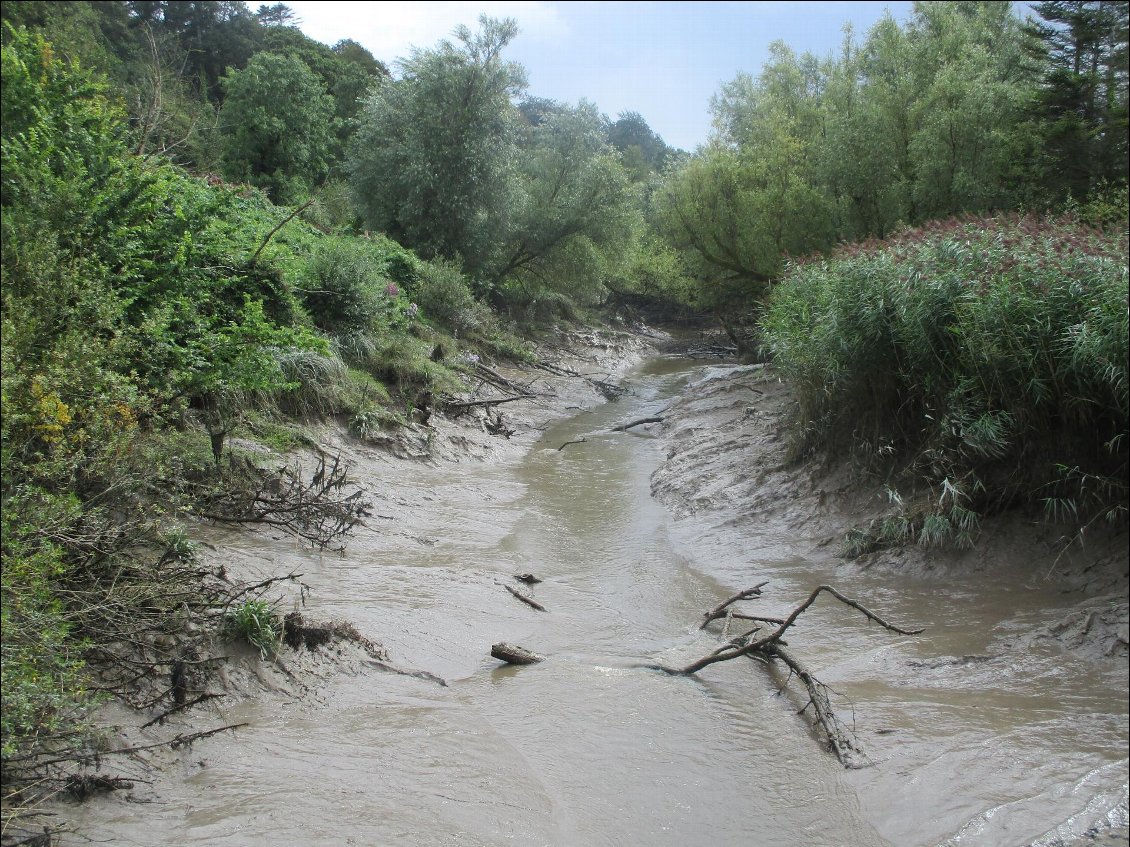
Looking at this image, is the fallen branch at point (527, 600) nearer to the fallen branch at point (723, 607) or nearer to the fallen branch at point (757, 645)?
the fallen branch at point (723, 607)

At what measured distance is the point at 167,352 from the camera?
6949 mm

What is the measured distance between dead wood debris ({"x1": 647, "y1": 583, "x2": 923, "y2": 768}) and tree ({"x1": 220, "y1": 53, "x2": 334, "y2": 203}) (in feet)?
81.3

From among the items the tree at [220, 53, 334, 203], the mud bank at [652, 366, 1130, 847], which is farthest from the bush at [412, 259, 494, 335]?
the tree at [220, 53, 334, 203]

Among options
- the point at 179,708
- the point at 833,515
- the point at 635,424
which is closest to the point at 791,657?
the point at 833,515

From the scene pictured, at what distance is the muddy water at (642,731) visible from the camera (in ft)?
12.3

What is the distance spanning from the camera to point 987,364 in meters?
7.04

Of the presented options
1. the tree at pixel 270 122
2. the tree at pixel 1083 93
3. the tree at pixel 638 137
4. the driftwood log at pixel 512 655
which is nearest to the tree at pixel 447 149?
the tree at pixel 270 122

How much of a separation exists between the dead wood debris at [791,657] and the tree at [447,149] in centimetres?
1699

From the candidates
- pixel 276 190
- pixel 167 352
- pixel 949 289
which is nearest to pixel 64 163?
pixel 167 352

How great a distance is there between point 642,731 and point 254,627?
8.11 feet

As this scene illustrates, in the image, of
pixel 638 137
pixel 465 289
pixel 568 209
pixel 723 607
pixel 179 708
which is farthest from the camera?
pixel 638 137

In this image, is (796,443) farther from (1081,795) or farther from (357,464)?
(1081,795)

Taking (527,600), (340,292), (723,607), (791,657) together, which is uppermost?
(340,292)

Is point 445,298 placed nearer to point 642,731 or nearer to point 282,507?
point 282,507
